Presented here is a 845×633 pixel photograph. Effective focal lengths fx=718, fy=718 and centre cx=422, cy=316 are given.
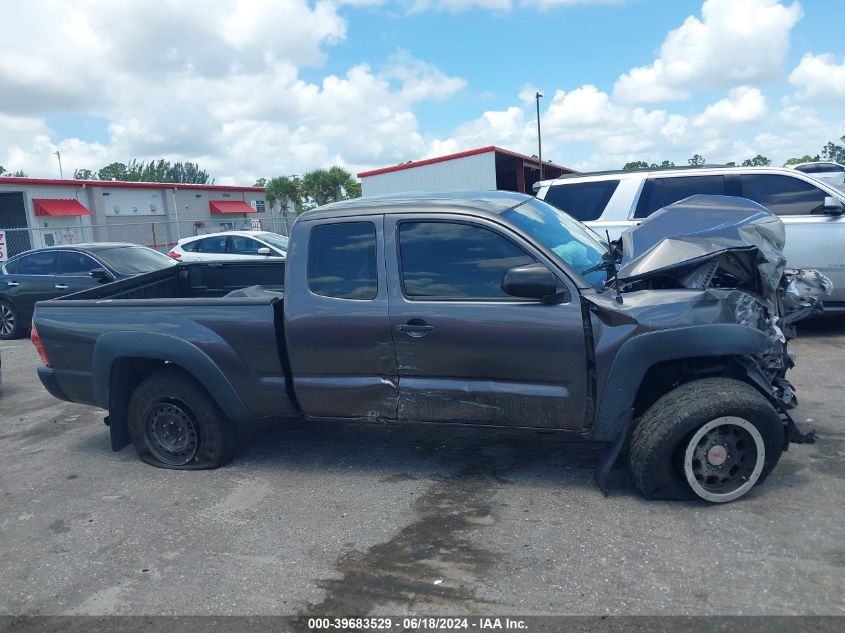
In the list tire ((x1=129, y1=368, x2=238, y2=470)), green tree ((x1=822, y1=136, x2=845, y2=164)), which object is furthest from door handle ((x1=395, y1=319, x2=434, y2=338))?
green tree ((x1=822, y1=136, x2=845, y2=164))

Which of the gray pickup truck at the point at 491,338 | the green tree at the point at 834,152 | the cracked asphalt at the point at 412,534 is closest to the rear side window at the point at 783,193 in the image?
the cracked asphalt at the point at 412,534

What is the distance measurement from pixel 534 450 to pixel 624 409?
3.76 ft

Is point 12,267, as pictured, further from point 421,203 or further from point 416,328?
point 416,328

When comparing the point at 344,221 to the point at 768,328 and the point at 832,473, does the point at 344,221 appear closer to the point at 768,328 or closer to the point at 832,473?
the point at 768,328

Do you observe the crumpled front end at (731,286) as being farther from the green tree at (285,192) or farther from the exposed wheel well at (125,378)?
the green tree at (285,192)

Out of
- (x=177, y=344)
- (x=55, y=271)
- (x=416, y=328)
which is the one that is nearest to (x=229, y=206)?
(x=55, y=271)

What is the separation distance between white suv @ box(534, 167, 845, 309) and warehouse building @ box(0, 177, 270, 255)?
59.1 feet

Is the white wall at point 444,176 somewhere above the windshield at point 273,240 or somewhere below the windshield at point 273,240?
above

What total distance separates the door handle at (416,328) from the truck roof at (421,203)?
28.8 inches

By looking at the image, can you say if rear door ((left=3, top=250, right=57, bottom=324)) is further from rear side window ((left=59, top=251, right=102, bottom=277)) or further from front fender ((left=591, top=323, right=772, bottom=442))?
front fender ((left=591, top=323, right=772, bottom=442))

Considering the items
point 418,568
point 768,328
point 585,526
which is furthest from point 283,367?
point 768,328

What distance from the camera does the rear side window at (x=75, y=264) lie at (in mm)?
11742

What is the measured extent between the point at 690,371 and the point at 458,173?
22.2 m

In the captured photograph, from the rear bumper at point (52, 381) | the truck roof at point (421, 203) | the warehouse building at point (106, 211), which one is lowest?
the rear bumper at point (52, 381)
